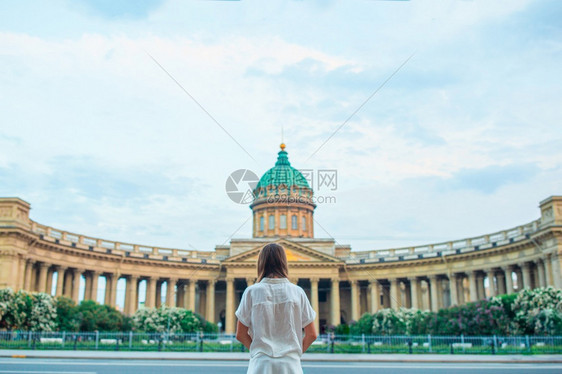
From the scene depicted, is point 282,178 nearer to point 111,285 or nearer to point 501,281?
point 111,285

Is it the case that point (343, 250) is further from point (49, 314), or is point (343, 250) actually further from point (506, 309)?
point (49, 314)

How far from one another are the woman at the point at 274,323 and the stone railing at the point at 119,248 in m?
54.9

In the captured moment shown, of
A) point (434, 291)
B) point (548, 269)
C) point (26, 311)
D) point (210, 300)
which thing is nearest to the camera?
point (26, 311)

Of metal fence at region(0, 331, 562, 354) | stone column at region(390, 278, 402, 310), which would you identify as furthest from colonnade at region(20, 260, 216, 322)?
stone column at region(390, 278, 402, 310)

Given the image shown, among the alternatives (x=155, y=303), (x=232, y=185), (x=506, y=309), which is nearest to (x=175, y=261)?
(x=155, y=303)

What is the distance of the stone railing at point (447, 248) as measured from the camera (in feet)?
187

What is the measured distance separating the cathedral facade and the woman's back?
49.8 m

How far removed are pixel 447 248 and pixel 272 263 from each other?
65.9 meters

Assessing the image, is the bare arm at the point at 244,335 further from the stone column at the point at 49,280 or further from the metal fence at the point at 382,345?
the stone column at the point at 49,280

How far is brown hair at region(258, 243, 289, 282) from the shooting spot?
5520mm

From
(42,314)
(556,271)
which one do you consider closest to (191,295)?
(42,314)

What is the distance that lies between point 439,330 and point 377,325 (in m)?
8.88

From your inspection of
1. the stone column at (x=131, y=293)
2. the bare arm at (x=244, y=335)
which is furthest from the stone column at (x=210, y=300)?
the bare arm at (x=244, y=335)

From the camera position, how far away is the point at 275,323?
5.32m
